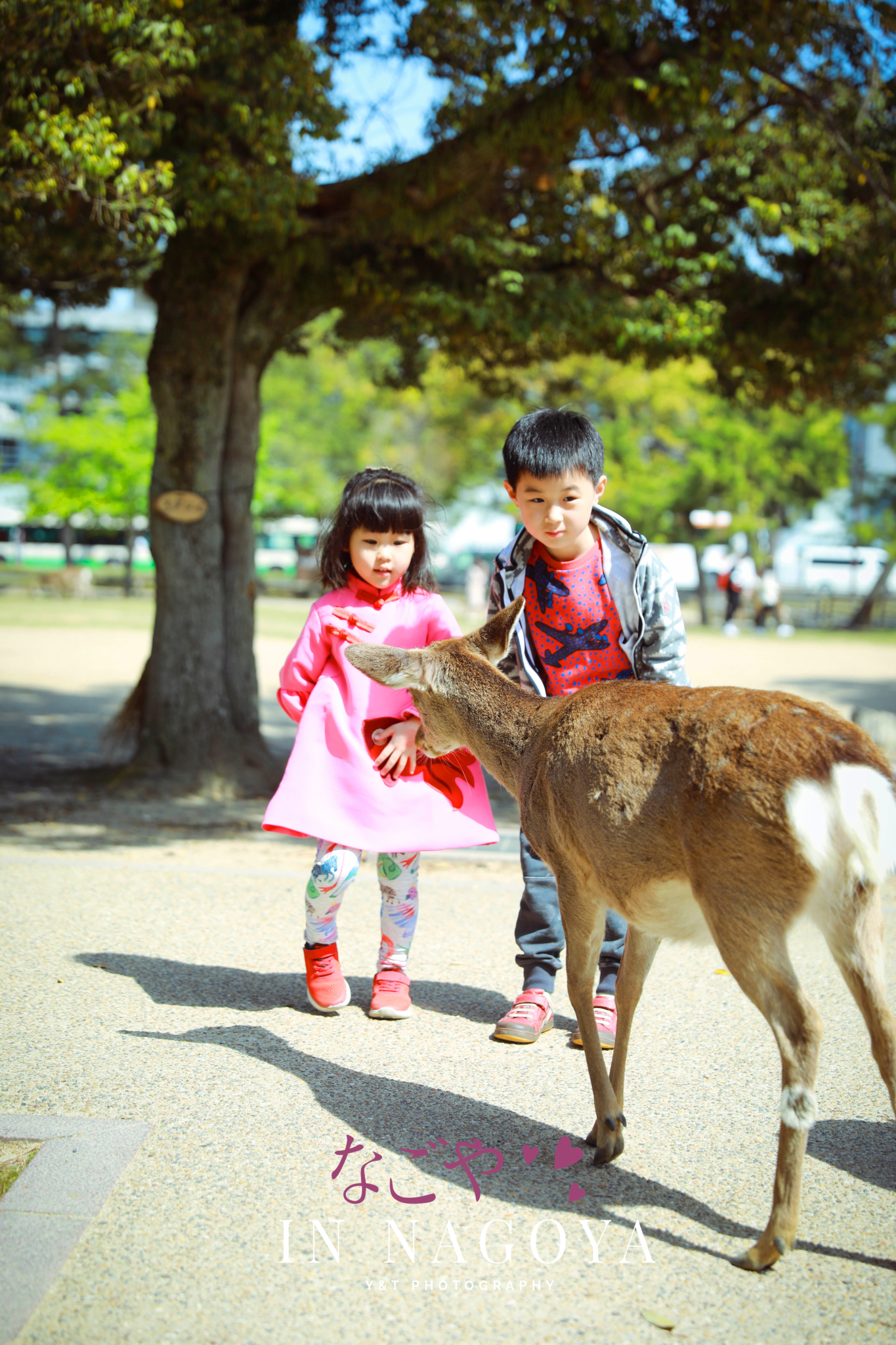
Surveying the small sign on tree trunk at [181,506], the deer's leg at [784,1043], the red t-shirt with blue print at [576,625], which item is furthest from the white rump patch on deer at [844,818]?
the small sign on tree trunk at [181,506]

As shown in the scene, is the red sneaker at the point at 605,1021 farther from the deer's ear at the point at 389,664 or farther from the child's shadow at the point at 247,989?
the deer's ear at the point at 389,664

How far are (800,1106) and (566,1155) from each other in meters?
0.83

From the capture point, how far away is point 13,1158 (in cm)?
293

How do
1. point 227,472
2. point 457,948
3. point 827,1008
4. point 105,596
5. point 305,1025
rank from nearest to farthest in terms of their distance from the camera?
1. point 305,1025
2. point 827,1008
3. point 457,948
4. point 227,472
5. point 105,596

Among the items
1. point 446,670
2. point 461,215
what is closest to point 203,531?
point 461,215

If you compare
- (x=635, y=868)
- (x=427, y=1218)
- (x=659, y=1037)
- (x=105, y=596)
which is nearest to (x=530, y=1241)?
(x=427, y=1218)

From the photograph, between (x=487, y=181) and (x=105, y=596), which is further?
(x=105, y=596)

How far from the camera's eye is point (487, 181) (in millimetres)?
7301

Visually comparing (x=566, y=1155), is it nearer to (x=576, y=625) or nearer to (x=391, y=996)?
(x=391, y=996)

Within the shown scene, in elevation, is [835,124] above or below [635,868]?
above

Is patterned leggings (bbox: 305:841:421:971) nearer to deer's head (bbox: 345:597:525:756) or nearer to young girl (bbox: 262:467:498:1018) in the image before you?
young girl (bbox: 262:467:498:1018)

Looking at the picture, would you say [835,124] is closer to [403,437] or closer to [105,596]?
[105,596]

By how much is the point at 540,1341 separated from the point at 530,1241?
1.21 feet

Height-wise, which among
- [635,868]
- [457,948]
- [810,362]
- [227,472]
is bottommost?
[457,948]
